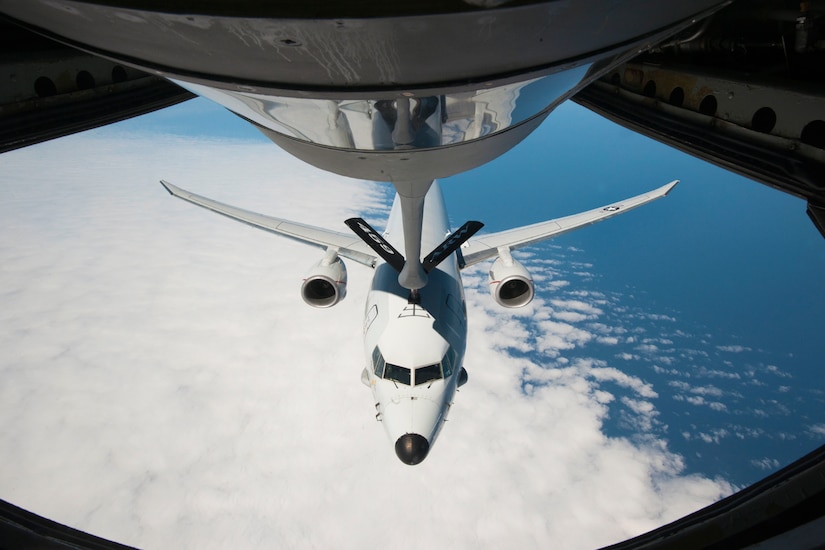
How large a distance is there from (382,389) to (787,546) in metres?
7.43

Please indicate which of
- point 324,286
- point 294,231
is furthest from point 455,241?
point 294,231

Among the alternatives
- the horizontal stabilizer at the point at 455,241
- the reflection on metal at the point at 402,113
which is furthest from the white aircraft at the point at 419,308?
the reflection on metal at the point at 402,113

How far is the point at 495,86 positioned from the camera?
163 cm

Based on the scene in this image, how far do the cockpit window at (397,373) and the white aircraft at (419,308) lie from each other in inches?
0.7

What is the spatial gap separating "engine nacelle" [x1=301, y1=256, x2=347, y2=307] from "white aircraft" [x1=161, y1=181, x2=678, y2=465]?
23 mm

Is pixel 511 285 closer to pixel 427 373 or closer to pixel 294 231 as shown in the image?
A: pixel 427 373

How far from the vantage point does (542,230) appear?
1197cm

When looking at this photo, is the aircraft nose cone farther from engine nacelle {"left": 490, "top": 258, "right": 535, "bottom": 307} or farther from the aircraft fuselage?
engine nacelle {"left": 490, "top": 258, "right": 535, "bottom": 307}

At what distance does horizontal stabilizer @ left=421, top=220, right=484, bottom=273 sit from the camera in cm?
690

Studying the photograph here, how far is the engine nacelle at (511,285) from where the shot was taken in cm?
980

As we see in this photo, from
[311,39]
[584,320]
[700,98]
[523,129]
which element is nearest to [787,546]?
[523,129]

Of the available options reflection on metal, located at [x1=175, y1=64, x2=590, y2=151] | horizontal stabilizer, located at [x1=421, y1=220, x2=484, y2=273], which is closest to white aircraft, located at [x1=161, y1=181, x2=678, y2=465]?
horizontal stabilizer, located at [x1=421, y1=220, x2=484, y2=273]

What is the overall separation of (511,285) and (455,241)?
11.5ft

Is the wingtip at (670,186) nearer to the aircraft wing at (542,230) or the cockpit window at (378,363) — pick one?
the aircraft wing at (542,230)
